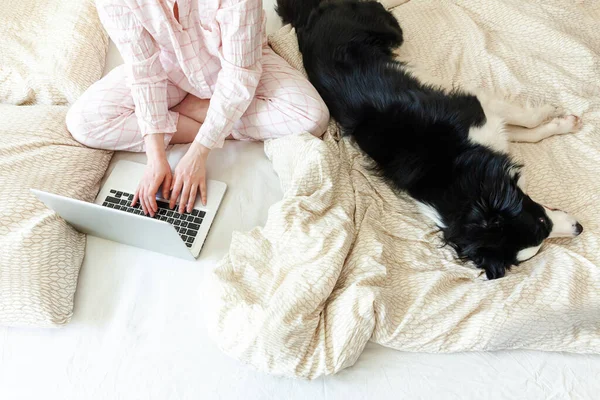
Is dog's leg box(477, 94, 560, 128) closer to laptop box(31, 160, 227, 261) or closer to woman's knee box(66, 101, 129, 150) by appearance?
laptop box(31, 160, 227, 261)

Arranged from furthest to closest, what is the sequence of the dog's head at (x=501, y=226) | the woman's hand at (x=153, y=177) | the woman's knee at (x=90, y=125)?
1. the woman's knee at (x=90, y=125)
2. the woman's hand at (x=153, y=177)
3. the dog's head at (x=501, y=226)

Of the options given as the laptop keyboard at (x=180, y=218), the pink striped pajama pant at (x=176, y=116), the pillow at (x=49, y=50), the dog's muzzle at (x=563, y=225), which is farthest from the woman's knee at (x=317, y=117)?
the pillow at (x=49, y=50)

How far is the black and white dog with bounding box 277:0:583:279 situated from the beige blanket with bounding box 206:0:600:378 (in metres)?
0.07

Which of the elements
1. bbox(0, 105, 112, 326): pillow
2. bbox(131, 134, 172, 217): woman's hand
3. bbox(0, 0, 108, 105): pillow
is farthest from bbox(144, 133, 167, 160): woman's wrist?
bbox(0, 0, 108, 105): pillow

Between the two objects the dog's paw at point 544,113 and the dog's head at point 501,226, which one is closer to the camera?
the dog's head at point 501,226

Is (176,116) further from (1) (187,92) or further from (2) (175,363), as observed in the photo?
(2) (175,363)

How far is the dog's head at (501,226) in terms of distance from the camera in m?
1.25

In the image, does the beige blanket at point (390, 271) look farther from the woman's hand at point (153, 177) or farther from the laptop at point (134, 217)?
the woman's hand at point (153, 177)

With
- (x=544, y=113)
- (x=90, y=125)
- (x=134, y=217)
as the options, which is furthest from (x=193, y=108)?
(x=544, y=113)

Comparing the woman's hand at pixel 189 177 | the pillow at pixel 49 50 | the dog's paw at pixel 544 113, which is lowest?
the woman's hand at pixel 189 177

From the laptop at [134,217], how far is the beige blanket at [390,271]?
16cm

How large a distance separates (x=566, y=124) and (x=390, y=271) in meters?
0.88

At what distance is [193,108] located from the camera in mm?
1609

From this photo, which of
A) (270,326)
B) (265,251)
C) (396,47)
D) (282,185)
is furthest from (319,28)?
(270,326)
